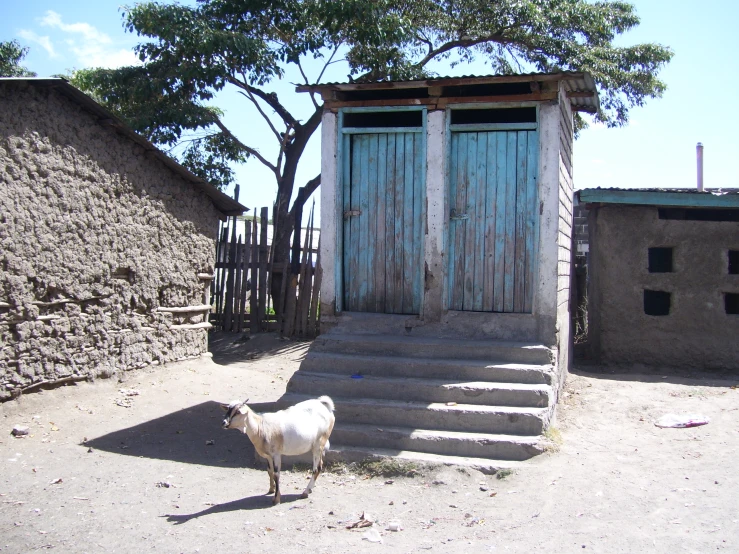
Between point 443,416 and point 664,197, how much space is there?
546 cm

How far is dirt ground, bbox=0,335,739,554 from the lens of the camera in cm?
446

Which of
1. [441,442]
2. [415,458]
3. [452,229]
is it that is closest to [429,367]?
[441,442]

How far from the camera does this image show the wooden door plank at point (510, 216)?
7.45 metres

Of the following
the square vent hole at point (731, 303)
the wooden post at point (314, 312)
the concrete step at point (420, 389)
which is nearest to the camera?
the concrete step at point (420, 389)

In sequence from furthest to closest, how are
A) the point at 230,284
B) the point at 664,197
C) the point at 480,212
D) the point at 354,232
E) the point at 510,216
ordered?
the point at 230,284 → the point at 664,197 → the point at 354,232 → the point at 480,212 → the point at 510,216

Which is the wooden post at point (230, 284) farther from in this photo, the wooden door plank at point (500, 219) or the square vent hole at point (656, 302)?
the square vent hole at point (656, 302)

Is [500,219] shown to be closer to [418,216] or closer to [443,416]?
[418,216]

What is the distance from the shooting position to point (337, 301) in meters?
7.89

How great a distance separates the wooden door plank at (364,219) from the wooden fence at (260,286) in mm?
4548

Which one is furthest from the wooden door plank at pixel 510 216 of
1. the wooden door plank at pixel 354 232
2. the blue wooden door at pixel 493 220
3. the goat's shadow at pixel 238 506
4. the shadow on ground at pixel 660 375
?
the goat's shadow at pixel 238 506

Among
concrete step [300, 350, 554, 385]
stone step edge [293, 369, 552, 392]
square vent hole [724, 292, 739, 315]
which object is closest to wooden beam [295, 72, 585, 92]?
concrete step [300, 350, 554, 385]

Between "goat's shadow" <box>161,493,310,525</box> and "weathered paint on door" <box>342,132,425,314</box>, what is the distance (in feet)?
10.0

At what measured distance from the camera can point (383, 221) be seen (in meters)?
7.81

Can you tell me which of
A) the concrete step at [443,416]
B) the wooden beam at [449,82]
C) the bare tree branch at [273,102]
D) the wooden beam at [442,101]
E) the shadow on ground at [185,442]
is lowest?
the shadow on ground at [185,442]
